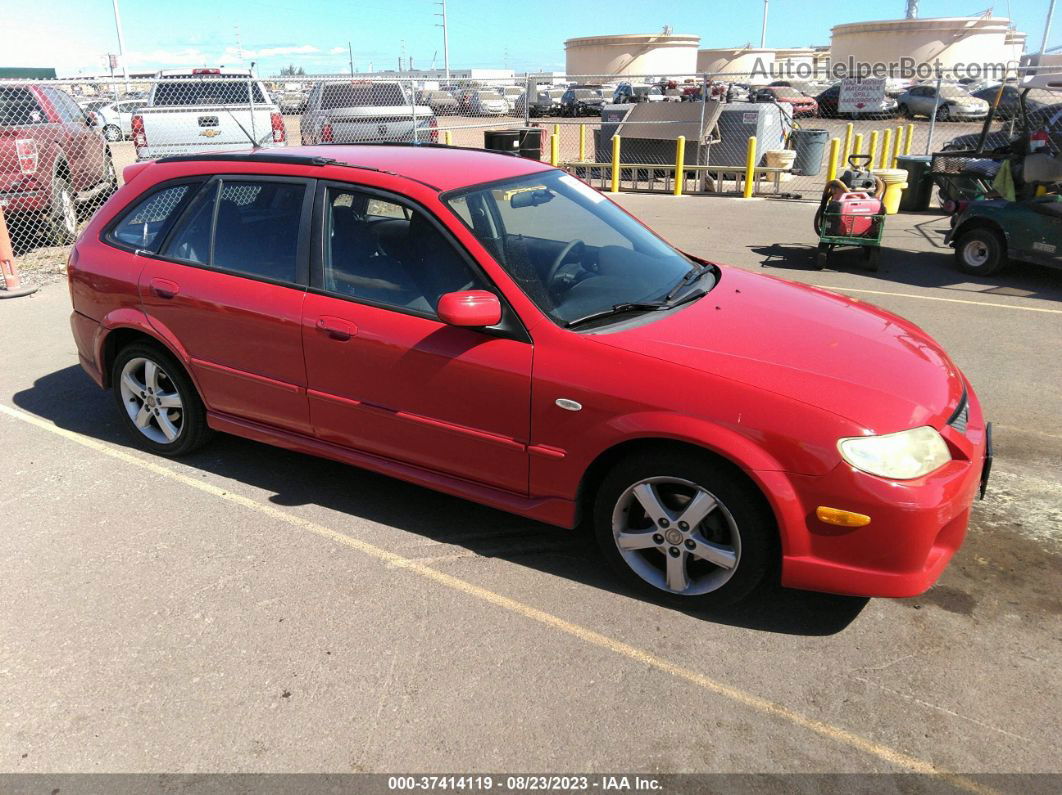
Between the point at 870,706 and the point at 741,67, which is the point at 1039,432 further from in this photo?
the point at 741,67

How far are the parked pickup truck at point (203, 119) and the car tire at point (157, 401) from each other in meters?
8.17

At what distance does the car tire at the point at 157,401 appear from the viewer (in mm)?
4449

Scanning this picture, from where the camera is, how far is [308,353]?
150 inches

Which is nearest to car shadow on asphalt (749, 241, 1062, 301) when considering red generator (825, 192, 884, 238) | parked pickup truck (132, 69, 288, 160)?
red generator (825, 192, 884, 238)

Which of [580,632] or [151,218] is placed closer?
[580,632]

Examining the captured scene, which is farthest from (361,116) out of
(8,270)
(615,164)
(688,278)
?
(688,278)

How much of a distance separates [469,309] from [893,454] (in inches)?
65.1

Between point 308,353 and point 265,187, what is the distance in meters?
0.94

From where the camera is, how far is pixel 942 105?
108ft

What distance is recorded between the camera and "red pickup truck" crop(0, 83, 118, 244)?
934 centimetres

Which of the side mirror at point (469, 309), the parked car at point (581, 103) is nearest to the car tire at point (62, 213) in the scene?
the side mirror at point (469, 309)

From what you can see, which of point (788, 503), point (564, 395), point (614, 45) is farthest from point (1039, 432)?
point (614, 45)

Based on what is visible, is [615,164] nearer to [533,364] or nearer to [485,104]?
[533,364]

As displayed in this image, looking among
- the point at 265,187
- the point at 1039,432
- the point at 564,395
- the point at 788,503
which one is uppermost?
the point at 265,187
